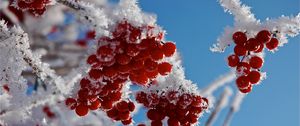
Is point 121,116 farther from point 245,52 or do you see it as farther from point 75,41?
A: point 75,41

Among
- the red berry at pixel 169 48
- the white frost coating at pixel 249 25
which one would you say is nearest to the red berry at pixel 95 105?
the red berry at pixel 169 48

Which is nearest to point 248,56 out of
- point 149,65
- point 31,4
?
point 149,65

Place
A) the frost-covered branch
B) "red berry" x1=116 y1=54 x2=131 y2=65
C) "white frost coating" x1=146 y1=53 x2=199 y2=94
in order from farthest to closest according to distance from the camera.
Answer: the frost-covered branch
"white frost coating" x1=146 y1=53 x2=199 y2=94
"red berry" x1=116 y1=54 x2=131 y2=65

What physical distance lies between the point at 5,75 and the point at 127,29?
0.62m

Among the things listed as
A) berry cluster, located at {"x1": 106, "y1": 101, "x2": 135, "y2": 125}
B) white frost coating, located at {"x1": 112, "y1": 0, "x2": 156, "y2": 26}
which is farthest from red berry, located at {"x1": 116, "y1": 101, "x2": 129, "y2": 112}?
white frost coating, located at {"x1": 112, "y1": 0, "x2": 156, "y2": 26}

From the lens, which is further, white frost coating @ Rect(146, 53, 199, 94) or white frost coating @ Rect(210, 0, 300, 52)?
white frost coating @ Rect(146, 53, 199, 94)

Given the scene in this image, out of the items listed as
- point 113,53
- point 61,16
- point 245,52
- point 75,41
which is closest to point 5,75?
point 113,53

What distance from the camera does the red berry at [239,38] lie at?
6.34ft

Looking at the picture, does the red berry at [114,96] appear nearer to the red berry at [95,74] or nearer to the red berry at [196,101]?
the red berry at [95,74]

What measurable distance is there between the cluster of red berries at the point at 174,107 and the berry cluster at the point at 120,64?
16 centimetres

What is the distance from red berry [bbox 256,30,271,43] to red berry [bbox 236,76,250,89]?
6.4 inches

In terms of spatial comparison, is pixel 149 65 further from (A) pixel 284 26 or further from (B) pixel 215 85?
(B) pixel 215 85

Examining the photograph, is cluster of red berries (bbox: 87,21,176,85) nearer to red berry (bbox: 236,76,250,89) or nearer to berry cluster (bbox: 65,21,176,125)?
berry cluster (bbox: 65,21,176,125)

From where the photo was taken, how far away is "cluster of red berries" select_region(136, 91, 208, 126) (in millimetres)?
1981
